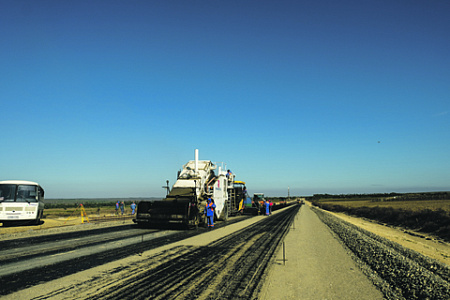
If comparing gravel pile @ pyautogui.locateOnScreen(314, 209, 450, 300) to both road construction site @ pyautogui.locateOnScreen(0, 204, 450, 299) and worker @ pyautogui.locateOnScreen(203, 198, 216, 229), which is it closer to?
road construction site @ pyautogui.locateOnScreen(0, 204, 450, 299)

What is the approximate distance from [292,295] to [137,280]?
11.2ft

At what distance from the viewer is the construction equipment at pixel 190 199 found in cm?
1623

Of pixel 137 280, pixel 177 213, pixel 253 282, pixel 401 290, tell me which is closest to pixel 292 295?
pixel 253 282

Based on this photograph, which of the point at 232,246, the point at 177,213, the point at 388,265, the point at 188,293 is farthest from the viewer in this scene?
the point at 177,213

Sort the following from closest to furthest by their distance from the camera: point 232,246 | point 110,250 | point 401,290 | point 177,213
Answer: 1. point 401,290
2. point 110,250
3. point 232,246
4. point 177,213

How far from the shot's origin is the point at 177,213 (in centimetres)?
1616

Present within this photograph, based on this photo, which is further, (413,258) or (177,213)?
(177,213)

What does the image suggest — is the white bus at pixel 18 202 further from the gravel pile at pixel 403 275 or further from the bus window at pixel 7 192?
the gravel pile at pixel 403 275

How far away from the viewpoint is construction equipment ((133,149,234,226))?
16234mm

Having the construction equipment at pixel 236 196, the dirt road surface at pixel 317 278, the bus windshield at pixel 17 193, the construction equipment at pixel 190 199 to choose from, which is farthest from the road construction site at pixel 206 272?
the construction equipment at pixel 236 196

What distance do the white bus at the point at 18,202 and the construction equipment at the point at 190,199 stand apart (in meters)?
6.52

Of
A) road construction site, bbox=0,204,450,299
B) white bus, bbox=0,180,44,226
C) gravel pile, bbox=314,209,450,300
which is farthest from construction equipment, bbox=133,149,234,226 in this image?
gravel pile, bbox=314,209,450,300

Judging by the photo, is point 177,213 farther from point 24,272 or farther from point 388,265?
point 388,265

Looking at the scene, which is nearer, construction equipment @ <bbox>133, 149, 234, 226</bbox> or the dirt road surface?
the dirt road surface
